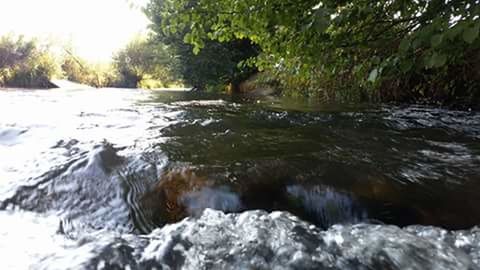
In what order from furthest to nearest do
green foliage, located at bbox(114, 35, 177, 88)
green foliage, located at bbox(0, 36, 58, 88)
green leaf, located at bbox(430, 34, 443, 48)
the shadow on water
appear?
green foliage, located at bbox(114, 35, 177, 88) → green foliage, located at bbox(0, 36, 58, 88) → the shadow on water → green leaf, located at bbox(430, 34, 443, 48)

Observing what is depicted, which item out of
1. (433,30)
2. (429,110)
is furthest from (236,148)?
(429,110)

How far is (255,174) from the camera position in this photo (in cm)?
233

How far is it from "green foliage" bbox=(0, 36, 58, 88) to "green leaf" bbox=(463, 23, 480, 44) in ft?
56.0

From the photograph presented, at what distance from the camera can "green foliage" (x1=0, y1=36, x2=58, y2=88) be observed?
15938 mm

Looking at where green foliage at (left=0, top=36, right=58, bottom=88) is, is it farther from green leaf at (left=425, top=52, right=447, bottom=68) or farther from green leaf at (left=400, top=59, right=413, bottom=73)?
green leaf at (left=425, top=52, right=447, bottom=68)

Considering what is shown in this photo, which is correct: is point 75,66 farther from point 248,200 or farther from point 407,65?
point 407,65

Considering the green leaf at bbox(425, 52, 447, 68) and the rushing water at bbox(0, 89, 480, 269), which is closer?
the green leaf at bbox(425, 52, 447, 68)

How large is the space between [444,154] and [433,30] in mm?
1518

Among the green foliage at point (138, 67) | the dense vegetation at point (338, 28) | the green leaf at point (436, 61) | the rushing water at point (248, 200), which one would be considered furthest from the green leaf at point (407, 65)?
the green foliage at point (138, 67)

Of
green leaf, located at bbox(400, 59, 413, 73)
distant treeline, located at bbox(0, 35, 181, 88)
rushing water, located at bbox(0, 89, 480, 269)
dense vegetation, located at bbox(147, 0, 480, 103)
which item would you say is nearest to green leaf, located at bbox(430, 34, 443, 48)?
dense vegetation, located at bbox(147, 0, 480, 103)

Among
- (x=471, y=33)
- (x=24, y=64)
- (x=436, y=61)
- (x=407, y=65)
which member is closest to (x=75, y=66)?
(x=24, y=64)

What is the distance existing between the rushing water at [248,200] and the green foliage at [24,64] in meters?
14.1

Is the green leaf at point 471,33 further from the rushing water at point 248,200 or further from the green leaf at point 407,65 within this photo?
the rushing water at point 248,200

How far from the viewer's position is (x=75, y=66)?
72.6 feet
